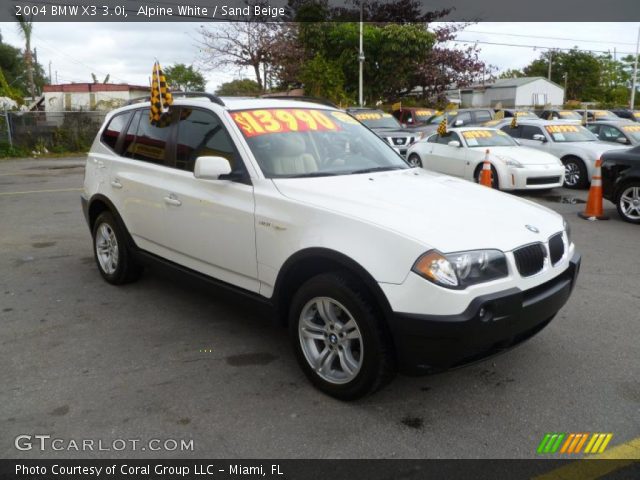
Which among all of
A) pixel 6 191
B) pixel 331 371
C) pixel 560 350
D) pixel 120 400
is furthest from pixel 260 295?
pixel 6 191

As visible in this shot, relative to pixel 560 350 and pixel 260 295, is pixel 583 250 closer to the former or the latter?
pixel 560 350

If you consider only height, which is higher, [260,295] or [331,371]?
[260,295]

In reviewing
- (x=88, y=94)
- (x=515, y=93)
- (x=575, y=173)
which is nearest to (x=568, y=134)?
(x=575, y=173)

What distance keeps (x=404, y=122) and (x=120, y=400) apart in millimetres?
19993

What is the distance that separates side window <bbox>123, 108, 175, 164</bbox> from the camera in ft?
15.6

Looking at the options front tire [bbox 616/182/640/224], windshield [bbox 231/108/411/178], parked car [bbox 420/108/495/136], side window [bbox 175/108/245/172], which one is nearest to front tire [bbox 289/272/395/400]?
windshield [bbox 231/108/411/178]

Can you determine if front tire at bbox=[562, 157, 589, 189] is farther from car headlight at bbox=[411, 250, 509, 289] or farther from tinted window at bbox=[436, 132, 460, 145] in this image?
car headlight at bbox=[411, 250, 509, 289]

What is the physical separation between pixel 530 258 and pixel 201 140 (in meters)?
2.58

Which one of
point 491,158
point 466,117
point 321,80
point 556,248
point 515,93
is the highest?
point 515,93

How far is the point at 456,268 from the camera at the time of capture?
2.92 m

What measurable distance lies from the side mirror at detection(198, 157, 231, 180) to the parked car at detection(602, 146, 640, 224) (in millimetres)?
7306

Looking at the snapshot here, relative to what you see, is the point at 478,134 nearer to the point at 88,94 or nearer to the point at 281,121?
the point at 281,121

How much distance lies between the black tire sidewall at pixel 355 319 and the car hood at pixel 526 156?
875cm
